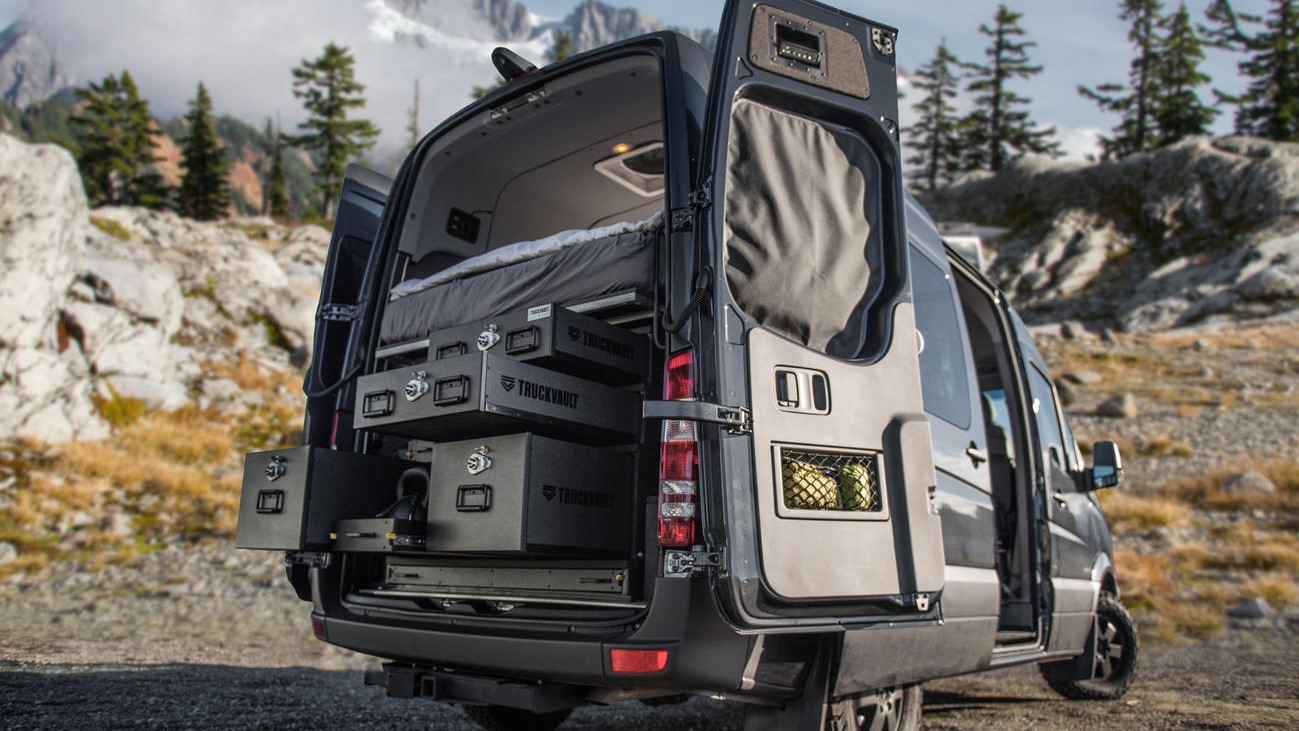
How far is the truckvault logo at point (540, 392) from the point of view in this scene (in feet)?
10.1

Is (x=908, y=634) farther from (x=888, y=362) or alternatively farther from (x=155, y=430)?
(x=155, y=430)

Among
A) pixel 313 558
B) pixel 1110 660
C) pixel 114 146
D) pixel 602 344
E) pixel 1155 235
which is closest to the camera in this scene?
pixel 602 344

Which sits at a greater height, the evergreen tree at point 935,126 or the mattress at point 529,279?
the evergreen tree at point 935,126

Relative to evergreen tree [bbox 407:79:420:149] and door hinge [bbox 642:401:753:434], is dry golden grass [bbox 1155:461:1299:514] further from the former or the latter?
evergreen tree [bbox 407:79:420:149]

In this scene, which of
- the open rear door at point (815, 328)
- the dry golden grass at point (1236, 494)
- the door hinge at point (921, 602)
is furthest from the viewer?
the dry golden grass at point (1236, 494)

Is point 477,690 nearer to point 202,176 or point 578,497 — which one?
point 578,497

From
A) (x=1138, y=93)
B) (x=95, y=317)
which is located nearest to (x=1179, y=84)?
(x=1138, y=93)

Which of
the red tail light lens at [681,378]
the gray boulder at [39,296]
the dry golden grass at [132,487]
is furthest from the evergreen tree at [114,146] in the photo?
the red tail light lens at [681,378]

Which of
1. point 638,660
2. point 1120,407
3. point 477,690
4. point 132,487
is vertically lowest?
point 477,690

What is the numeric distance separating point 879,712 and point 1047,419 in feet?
9.03

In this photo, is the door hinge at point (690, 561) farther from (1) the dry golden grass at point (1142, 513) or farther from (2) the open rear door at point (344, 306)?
(1) the dry golden grass at point (1142, 513)

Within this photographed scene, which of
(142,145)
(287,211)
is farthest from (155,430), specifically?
(287,211)

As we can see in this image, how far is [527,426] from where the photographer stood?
10.7 feet

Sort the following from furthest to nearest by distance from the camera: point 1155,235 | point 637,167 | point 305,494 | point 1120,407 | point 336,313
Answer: point 1155,235 → point 1120,407 → point 637,167 → point 336,313 → point 305,494
